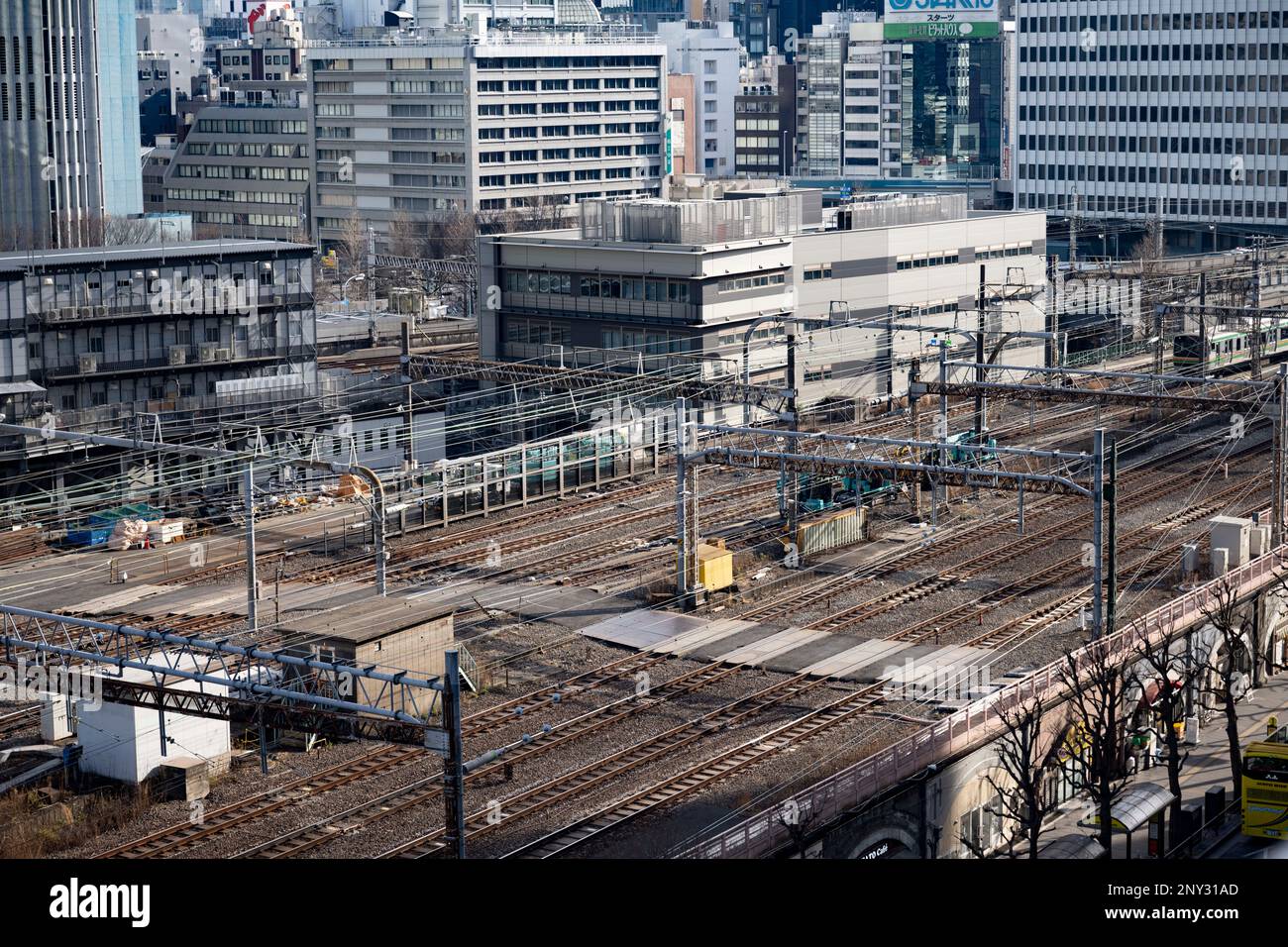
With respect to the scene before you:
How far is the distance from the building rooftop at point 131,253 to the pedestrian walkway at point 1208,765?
85.5 ft

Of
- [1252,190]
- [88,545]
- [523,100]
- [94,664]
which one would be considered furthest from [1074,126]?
[94,664]

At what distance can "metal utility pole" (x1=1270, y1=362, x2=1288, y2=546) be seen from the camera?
3269cm

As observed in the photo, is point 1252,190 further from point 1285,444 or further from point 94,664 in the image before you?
point 94,664

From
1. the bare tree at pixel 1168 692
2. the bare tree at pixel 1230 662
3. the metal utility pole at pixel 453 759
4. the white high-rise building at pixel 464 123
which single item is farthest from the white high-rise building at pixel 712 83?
the metal utility pole at pixel 453 759

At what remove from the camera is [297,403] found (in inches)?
1732

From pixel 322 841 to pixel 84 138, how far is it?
212 ft

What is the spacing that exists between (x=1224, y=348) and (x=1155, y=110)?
41.9m

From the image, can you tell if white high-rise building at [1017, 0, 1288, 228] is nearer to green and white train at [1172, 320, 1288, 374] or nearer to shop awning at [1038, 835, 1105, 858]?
green and white train at [1172, 320, 1288, 374]

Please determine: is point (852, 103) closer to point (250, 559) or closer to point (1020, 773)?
point (250, 559)

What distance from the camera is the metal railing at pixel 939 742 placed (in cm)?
1902

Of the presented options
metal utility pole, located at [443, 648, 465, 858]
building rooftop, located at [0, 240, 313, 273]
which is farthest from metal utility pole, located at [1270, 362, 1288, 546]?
building rooftop, located at [0, 240, 313, 273]

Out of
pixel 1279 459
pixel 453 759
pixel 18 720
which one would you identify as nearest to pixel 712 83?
pixel 1279 459

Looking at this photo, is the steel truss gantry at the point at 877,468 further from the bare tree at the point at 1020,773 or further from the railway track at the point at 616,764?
the railway track at the point at 616,764

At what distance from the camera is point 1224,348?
54.0m
